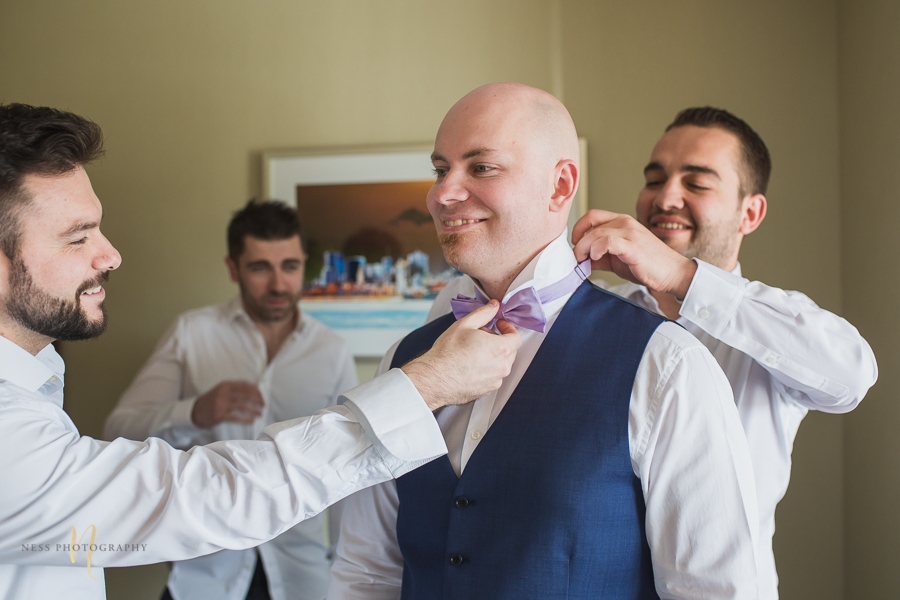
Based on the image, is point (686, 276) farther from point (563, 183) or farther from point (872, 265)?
Answer: point (872, 265)

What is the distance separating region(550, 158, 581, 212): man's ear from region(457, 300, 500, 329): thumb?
236 millimetres

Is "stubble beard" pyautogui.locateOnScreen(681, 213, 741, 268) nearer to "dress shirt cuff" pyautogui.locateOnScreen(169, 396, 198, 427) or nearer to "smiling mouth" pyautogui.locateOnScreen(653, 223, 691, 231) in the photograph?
"smiling mouth" pyautogui.locateOnScreen(653, 223, 691, 231)

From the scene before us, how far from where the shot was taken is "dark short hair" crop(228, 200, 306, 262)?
259 cm

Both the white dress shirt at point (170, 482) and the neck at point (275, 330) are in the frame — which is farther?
the neck at point (275, 330)

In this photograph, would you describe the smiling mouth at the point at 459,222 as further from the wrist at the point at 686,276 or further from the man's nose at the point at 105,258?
the man's nose at the point at 105,258

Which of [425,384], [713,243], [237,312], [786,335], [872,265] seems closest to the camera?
[425,384]

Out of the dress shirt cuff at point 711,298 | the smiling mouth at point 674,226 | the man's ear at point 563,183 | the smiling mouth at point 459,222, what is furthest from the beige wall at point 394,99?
the smiling mouth at point 459,222

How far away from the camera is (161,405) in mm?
2547

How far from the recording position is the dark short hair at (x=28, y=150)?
4.02ft

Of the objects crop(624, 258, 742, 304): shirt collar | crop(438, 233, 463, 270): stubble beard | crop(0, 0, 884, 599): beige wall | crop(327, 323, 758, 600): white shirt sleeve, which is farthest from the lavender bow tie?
crop(0, 0, 884, 599): beige wall

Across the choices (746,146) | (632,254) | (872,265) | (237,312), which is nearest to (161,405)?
(237,312)

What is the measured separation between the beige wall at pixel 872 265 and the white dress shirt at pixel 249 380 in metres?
1.86

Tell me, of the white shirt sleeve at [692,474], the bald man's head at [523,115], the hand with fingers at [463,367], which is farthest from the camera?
the bald man's head at [523,115]

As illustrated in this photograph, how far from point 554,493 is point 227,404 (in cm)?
155
